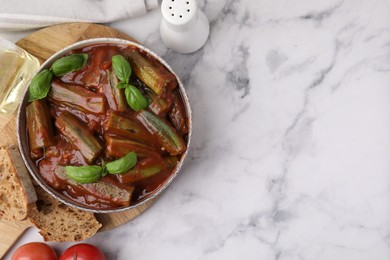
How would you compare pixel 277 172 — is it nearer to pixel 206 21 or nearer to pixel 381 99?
pixel 381 99

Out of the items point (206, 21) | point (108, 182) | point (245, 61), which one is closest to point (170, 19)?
point (206, 21)

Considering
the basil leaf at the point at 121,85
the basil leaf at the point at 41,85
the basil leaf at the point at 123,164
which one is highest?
the basil leaf at the point at 121,85

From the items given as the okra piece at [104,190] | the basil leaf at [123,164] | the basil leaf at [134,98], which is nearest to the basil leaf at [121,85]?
the basil leaf at [134,98]

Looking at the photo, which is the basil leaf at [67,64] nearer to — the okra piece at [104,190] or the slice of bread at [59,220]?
the okra piece at [104,190]

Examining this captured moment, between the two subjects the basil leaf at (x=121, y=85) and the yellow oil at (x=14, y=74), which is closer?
the basil leaf at (x=121, y=85)

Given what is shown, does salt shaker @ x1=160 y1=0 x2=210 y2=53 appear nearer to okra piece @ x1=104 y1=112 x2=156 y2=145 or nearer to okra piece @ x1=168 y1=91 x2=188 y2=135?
okra piece @ x1=168 y1=91 x2=188 y2=135

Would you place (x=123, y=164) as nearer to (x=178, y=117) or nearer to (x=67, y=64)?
(x=178, y=117)

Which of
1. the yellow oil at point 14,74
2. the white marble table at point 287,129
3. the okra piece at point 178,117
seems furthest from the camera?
the white marble table at point 287,129

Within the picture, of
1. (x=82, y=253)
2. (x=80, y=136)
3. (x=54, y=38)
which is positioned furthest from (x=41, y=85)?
(x=82, y=253)
